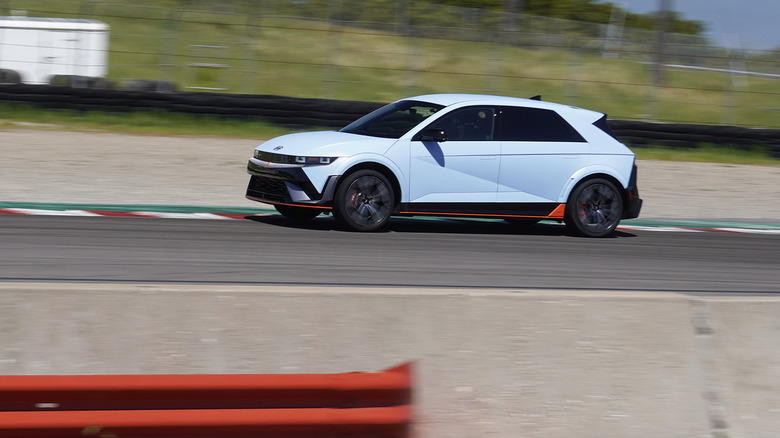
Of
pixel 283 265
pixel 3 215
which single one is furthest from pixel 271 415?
pixel 3 215

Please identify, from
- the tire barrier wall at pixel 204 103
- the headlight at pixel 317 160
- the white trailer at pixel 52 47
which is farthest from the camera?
the white trailer at pixel 52 47

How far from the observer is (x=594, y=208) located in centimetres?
1055

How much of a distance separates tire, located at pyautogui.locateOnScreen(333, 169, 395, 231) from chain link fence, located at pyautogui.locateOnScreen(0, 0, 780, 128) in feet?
37.7

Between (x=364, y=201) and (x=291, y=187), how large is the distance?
2.52ft

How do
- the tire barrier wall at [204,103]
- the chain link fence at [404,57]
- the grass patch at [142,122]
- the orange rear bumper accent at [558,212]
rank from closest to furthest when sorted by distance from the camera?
the orange rear bumper accent at [558,212] < the grass patch at [142,122] < the tire barrier wall at [204,103] < the chain link fence at [404,57]

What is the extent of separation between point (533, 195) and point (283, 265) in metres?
3.65

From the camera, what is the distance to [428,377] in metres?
4.37

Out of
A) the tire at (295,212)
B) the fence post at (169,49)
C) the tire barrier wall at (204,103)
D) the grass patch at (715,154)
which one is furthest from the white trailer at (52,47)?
the grass patch at (715,154)

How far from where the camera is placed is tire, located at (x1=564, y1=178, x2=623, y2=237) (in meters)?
10.4

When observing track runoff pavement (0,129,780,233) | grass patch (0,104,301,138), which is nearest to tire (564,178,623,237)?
track runoff pavement (0,129,780,233)

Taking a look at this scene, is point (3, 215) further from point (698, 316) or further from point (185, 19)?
point (185, 19)

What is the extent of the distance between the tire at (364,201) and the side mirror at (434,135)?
65 centimetres

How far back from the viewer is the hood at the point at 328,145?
935 cm

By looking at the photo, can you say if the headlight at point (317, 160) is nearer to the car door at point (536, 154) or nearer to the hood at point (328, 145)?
the hood at point (328, 145)
